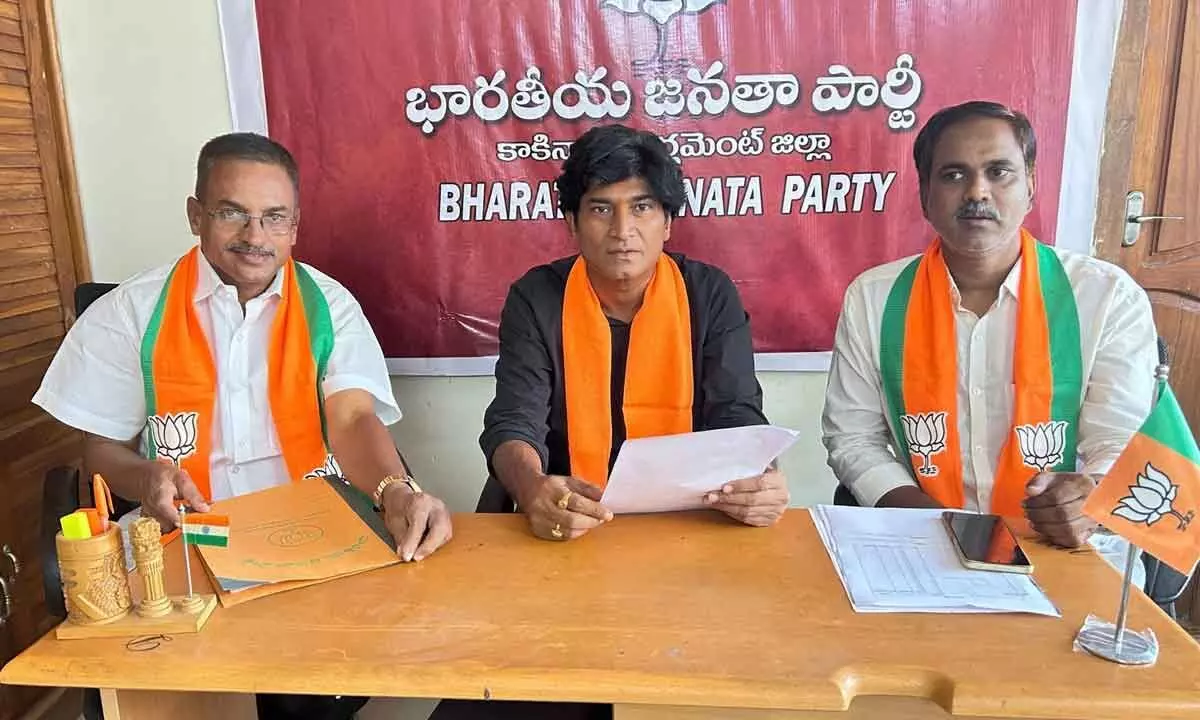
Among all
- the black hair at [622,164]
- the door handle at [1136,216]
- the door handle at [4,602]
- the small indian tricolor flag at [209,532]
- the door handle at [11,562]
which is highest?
the black hair at [622,164]

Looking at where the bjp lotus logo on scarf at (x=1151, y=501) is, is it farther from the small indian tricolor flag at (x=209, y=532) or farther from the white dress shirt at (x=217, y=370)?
the white dress shirt at (x=217, y=370)

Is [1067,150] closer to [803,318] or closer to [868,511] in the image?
[803,318]

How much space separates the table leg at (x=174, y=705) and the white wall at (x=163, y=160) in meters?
1.25

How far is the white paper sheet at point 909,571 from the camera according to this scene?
1124mm

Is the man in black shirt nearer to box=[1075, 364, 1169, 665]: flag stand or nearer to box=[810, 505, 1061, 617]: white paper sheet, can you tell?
box=[810, 505, 1061, 617]: white paper sheet

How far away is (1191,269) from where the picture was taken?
91.0 inches

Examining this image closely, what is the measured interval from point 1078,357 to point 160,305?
2.04 m

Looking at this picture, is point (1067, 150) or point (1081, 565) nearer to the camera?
point (1081, 565)

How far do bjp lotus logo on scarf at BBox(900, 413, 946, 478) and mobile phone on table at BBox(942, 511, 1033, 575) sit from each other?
397mm

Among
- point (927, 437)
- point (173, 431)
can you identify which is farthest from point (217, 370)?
point (927, 437)

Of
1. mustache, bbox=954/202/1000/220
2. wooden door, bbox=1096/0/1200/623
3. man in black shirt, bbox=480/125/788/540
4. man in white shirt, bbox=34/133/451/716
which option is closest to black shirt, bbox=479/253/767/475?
man in black shirt, bbox=480/125/788/540

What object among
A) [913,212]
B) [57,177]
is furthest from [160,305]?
[913,212]

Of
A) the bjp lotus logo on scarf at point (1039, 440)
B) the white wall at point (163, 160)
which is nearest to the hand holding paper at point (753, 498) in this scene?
the bjp lotus logo on scarf at point (1039, 440)

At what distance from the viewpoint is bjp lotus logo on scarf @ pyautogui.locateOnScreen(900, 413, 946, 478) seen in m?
1.79
